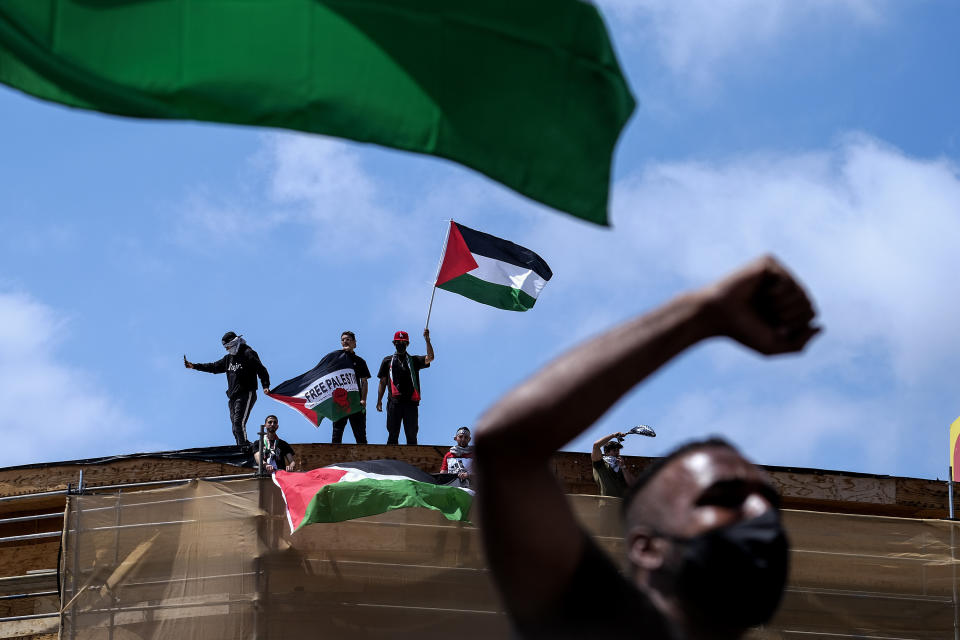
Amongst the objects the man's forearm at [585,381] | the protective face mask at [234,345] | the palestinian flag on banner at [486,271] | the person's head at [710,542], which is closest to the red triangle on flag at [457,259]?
the palestinian flag on banner at [486,271]

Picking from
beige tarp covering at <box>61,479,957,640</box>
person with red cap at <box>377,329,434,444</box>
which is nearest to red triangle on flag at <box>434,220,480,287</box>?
person with red cap at <box>377,329,434,444</box>

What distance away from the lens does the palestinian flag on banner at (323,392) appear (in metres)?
15.7

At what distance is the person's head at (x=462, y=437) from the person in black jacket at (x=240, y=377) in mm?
2624

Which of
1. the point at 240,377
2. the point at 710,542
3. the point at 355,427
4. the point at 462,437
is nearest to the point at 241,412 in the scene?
the point at 240,377

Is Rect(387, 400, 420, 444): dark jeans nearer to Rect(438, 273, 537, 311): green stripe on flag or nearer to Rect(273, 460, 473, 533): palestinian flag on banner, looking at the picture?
Rect(438, 273, 537, 311): green stripe on flag

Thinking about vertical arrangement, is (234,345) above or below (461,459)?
above

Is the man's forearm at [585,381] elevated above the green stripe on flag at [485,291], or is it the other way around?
the green stripe on flag at [485,291]

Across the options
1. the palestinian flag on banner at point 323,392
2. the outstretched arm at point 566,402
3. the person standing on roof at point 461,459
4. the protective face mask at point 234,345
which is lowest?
the outstretched arm at point 566,402

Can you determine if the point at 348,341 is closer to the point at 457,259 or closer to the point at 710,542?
the point at 457,259

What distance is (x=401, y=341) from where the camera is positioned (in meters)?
16.1

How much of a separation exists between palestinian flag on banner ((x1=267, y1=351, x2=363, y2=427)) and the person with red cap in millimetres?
422

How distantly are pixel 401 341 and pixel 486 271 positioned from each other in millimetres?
1496

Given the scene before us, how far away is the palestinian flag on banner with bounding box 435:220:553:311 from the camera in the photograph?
16547 millimetres

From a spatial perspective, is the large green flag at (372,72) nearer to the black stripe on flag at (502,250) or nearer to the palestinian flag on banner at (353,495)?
the palestinian flag on banner at (353,495)
